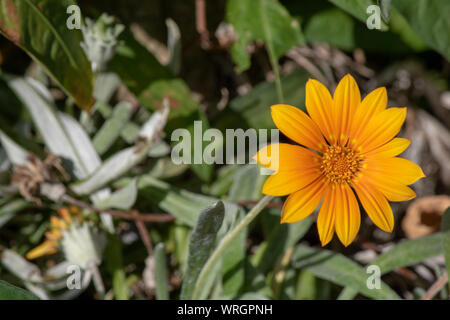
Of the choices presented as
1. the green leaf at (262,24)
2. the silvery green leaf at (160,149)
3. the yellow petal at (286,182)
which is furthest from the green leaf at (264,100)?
the yellow petal at (286,182)

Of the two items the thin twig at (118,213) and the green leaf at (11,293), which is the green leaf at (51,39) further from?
the green leaf at (11,293)

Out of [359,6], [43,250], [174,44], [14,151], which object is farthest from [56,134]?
[359,6]

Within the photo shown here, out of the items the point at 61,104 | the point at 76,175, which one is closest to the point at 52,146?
the point at 76,175

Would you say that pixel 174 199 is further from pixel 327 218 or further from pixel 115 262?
pixel 327 218

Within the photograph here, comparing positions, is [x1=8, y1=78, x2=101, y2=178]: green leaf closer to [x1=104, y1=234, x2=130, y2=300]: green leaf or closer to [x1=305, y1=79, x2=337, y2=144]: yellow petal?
[x1=104, y1=234, x2=130, y2=300]: green leaf
